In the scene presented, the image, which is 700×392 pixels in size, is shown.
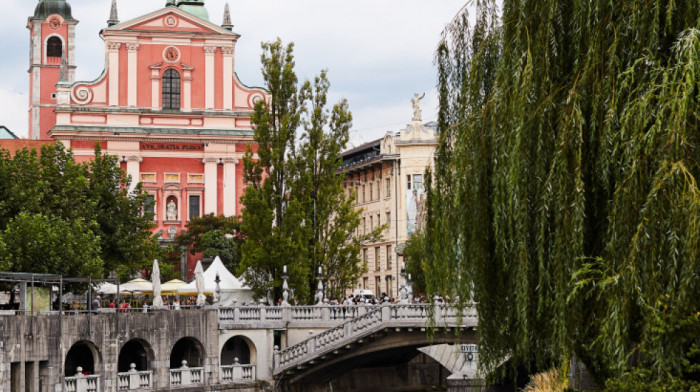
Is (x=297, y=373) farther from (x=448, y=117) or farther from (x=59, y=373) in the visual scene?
(x=448, y=117)

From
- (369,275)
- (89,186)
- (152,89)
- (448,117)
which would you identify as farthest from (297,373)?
(369,275)

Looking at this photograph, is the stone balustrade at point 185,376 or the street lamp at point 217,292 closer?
the stone balustrade at point 185,376

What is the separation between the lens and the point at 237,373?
45.9 metres

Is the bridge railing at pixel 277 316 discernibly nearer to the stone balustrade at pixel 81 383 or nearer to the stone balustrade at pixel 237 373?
the stone balustrade at pixel 237 373

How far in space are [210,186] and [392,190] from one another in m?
13.8

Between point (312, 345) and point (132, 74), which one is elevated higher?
point (132, 74)

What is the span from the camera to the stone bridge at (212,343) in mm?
38125

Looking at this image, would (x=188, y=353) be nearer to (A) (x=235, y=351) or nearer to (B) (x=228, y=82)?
(A) (x=235, y=351)

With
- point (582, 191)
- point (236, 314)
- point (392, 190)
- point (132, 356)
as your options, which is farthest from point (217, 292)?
point (392, 190)

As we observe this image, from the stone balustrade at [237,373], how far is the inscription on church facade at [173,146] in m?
33.9

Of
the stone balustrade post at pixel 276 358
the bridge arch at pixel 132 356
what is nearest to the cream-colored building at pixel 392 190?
the stone balustrade post at pixel 276 358

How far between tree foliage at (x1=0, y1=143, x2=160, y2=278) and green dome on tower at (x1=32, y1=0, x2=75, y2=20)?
51793 millimetres

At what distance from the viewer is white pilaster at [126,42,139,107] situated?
7731 centimetres

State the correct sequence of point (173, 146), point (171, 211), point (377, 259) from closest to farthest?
point (173, 146) < point (171, 211) < point (377, 259)
